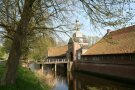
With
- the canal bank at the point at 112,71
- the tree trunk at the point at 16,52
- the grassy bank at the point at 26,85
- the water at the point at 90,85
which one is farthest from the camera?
the canal bank at the point at 112,71

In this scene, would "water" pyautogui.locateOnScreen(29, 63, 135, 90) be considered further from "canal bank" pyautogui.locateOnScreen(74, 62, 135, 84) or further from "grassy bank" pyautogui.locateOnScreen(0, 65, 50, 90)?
"grassy bank" pyautogui.locateOnScreen(0, 65, 50, 90)

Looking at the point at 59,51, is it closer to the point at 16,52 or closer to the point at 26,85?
the point at 26,85

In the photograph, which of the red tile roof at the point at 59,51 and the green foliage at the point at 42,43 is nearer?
the green foliage at the point at 42,43

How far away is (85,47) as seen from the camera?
50719 mm

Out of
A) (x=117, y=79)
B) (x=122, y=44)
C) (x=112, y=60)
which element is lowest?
(x=117, y=79)

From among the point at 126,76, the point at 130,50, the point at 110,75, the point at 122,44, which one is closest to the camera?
the point at 126,76

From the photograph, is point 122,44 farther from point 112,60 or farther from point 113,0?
point 113,0

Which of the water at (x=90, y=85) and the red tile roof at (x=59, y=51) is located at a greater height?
the red tile roof at (x=59, y=51)

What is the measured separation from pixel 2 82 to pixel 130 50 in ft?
71.7

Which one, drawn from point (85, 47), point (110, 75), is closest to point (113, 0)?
point (110, 75)

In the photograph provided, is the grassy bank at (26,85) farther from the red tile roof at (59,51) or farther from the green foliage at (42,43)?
the red tile roof at (59,51)

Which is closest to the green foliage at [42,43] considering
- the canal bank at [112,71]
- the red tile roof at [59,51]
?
the canal bank at [112,71]

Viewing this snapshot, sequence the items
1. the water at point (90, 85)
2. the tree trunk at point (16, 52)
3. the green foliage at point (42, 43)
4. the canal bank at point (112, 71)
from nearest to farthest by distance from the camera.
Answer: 1. the tree trunk at point (16, 52)
2. the green foliage at point (42, 43)
3. the water at point (90, 85)
4. the canal bank at point (112, 71)

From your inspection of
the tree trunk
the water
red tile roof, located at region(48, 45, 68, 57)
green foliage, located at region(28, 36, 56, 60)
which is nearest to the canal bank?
the water
